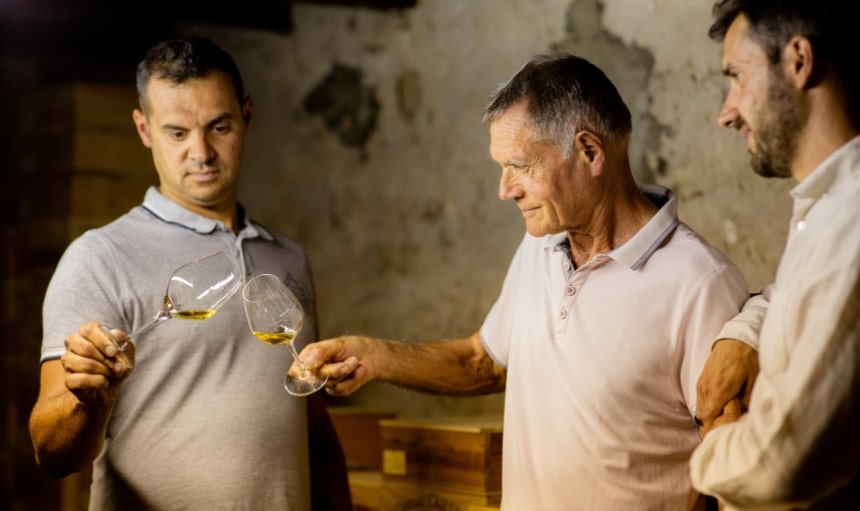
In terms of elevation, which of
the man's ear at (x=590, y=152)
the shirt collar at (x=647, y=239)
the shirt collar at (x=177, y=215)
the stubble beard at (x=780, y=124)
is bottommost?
the shirt collar at (x=177, y=215)

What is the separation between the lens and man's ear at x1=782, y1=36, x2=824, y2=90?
154cm

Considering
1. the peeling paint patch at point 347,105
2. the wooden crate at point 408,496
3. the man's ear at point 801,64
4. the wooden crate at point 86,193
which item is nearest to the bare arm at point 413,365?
the wooden crate at point 408,496

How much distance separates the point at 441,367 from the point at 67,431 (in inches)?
36.5

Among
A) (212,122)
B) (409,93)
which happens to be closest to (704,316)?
(212,122)

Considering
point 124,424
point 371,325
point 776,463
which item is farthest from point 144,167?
point 776,463

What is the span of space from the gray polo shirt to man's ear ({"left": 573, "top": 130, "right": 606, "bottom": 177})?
96 cm

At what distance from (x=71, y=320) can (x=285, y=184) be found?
2.74m

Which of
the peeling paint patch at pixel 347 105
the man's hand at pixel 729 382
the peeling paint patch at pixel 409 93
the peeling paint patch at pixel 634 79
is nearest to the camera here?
the man's hand at pixel 729 382

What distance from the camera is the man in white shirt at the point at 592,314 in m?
2.06

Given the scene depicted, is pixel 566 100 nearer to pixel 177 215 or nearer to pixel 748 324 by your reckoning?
pixel 748 324

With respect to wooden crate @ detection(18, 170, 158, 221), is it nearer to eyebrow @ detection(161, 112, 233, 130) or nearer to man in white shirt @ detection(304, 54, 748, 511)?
eyebrow @ detection(161, 112, 233, 130)

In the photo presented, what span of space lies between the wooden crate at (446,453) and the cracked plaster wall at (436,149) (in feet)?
2.23

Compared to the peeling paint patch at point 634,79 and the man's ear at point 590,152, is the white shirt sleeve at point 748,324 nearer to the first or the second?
the man's ear at point 590,152

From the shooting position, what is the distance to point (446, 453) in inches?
117
